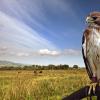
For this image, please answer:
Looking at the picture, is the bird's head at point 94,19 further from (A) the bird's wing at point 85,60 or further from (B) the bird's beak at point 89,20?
(A) the bird's wing at point 85,60

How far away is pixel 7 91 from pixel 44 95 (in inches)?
136

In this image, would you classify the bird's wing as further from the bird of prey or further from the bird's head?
the bird's head

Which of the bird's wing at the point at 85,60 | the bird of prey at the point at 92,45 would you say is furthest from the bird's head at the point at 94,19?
the bird's wing at the point at 85,60

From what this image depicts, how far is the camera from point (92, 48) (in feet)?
16.0

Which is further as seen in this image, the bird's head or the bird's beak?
the bird's beak

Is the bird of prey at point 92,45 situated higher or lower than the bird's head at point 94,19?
lower

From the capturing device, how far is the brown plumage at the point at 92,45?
466cm

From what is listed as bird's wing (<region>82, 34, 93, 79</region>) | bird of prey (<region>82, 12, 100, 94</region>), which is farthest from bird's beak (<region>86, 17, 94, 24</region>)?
bird's wing (<region>82, 34, 93, 79</region>)

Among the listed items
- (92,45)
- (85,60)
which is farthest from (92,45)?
(85,60)

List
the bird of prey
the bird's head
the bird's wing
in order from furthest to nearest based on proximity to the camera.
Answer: the bird's wing, the bird of prey, the bird's head

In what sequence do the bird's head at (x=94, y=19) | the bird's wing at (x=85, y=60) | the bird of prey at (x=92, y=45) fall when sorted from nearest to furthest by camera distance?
1. the bird's head at (x=94, y=19)
2. the bird of prey at (x=92, y=45)
3. the bird's wing at (x=85, y=60)

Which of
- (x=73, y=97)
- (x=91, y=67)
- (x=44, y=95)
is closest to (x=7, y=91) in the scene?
(x=44, y=95)

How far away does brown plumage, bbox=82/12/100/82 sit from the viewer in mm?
4660

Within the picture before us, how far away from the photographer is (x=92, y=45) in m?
4.86
